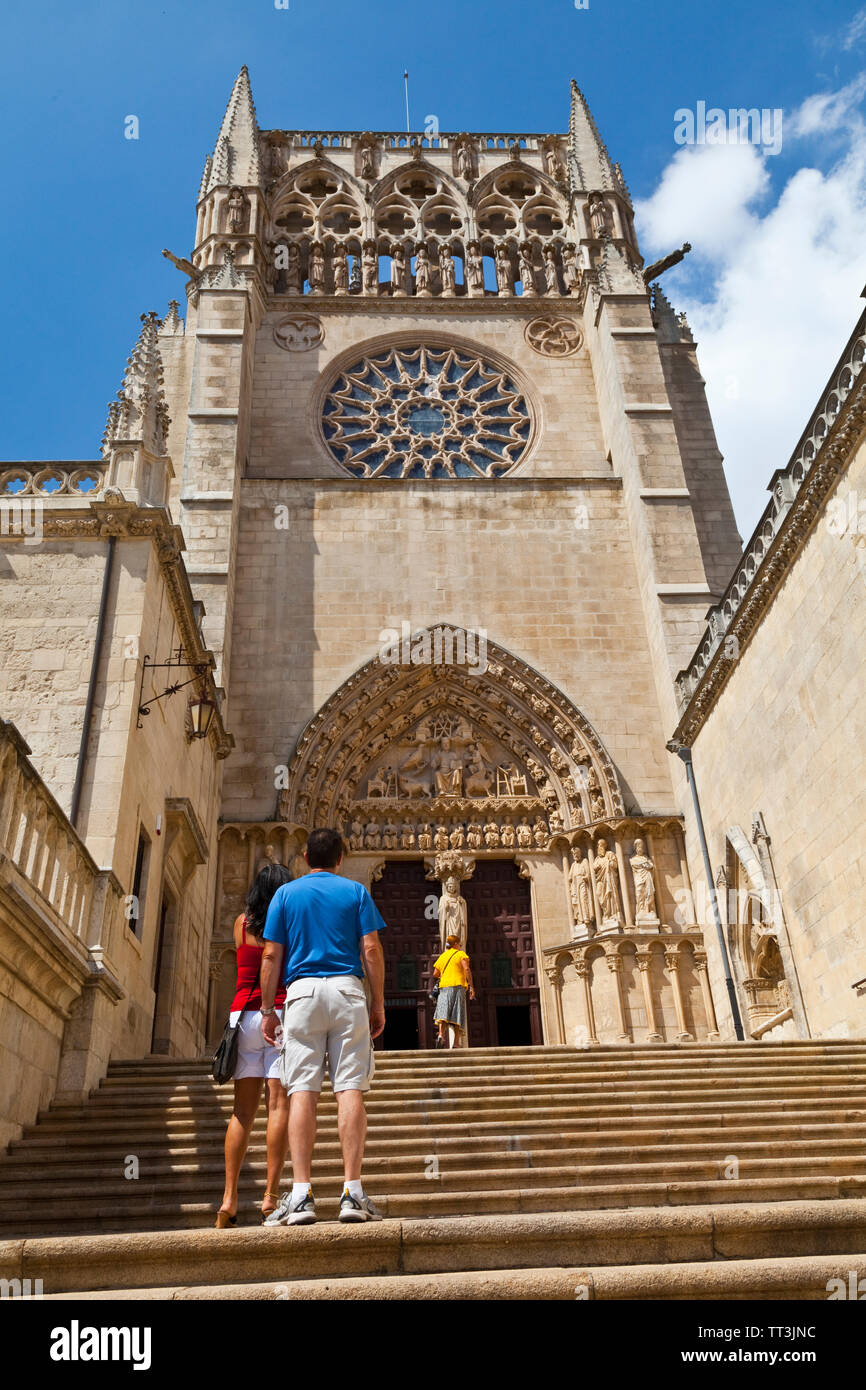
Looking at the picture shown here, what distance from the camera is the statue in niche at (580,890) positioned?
14.0 meters

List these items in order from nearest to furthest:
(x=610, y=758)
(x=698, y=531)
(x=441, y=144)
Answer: (x=610, y=758) < (x=698, y=531) < (x=441, y=144)

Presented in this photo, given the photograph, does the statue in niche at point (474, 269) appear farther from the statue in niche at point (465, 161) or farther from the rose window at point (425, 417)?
the statue in niche at point (465, 161)

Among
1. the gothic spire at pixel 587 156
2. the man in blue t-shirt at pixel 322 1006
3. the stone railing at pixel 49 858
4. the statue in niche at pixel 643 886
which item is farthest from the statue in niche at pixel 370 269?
the man in blue t-shirt at pixel 322 1006

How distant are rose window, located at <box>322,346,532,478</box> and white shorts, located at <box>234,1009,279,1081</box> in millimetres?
13992

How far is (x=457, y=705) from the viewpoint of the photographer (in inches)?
626

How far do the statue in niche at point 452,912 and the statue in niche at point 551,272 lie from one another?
11.6 meters

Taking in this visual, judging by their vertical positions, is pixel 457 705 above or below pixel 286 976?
above

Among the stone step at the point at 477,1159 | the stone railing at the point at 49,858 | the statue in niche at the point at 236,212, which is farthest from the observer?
the statue in niche at the point at 236,212

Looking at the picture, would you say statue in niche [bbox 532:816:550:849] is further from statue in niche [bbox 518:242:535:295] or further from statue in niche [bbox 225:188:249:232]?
statue in niche [bbox 225:188:249:232]

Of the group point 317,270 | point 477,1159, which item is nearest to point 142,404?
point 477,1159
